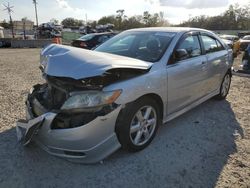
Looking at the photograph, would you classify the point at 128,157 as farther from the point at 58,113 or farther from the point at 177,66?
the point at 177,66

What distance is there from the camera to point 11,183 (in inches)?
116

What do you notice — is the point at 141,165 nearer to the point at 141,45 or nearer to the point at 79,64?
the point at 79,64

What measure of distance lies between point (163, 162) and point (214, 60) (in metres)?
2.64

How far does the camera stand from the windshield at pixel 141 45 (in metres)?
4.06

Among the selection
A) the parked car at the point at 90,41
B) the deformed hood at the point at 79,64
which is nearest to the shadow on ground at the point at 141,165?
the deformed hood at the point at 79,64

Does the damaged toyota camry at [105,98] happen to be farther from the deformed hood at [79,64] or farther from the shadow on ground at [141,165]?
the shadow on ground at [141,165]

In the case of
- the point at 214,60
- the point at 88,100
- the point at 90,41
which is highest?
the point at 90,41

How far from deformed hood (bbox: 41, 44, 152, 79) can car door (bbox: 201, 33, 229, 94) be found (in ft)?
6.22

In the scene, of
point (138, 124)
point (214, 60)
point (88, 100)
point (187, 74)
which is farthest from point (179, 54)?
point (88, 100)

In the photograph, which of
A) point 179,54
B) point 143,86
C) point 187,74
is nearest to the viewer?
point 143,86

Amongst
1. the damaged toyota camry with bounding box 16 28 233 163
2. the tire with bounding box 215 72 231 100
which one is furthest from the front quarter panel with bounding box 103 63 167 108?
the tire with bounding box 215 72 231 100

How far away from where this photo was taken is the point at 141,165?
3.32 metres

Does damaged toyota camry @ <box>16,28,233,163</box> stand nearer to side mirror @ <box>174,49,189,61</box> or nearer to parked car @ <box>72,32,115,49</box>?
side mirror @ <box>174,49,189,61</box>

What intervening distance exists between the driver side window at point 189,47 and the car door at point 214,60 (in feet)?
0.98
